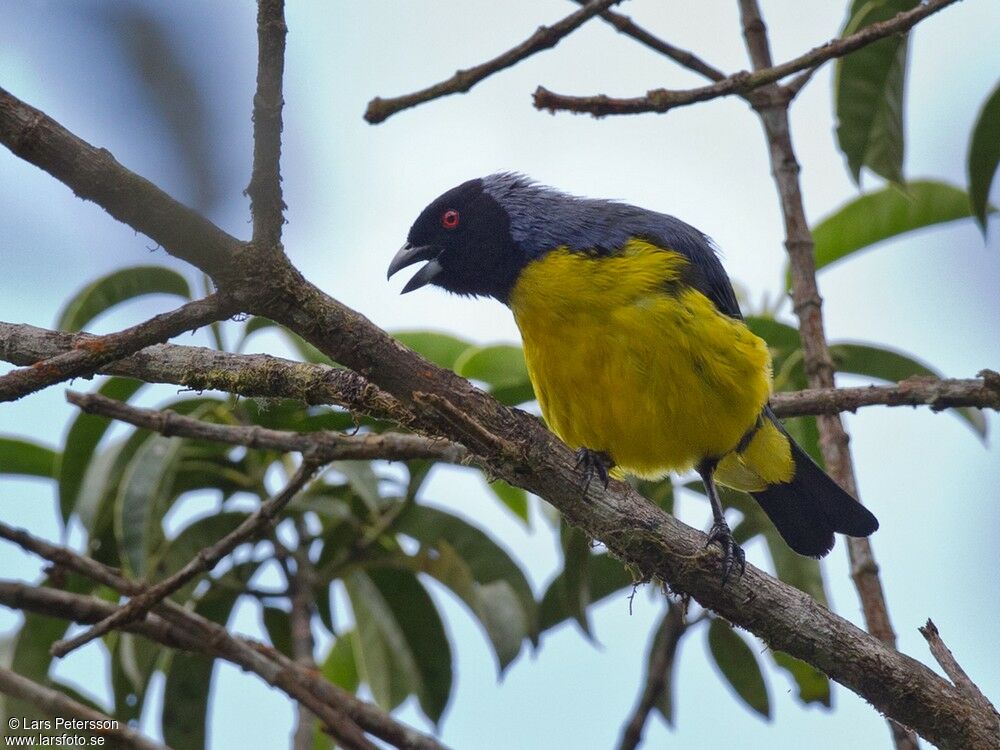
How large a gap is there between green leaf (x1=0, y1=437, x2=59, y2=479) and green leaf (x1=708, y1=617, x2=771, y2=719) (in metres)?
2.91

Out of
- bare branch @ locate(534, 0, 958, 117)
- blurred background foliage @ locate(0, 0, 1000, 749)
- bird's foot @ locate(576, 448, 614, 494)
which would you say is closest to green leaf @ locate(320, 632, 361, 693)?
blurred background foliage @ locate(0, 0, 1000, 749)

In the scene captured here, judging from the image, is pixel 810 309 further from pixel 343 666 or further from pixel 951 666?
pixel 343 666

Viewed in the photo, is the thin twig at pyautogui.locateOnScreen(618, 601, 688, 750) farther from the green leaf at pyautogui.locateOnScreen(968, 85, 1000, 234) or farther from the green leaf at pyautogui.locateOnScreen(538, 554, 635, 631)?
the green leaf at pyautogui.locateOnScreen(968, 85, 1000, 234)

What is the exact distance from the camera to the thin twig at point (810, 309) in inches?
151

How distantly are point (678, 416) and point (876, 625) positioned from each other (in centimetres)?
95

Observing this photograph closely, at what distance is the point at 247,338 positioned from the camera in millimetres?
4816

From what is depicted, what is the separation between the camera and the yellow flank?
3891 mm

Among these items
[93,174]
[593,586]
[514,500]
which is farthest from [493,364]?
[93,174]

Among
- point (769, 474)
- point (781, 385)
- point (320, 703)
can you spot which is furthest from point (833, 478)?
point (320, 703)

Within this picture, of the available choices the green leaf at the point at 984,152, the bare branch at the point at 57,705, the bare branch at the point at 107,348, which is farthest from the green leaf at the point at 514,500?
the bare branch at the point at 107,348

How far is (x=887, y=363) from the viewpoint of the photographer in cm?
473

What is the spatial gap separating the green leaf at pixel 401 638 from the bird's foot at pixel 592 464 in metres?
1.13

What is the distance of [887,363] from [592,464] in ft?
5.97

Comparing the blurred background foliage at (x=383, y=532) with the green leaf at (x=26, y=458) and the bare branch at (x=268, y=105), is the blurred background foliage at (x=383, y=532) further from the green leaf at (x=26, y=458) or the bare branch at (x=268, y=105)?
the bare branch at (x=268, y=105)
